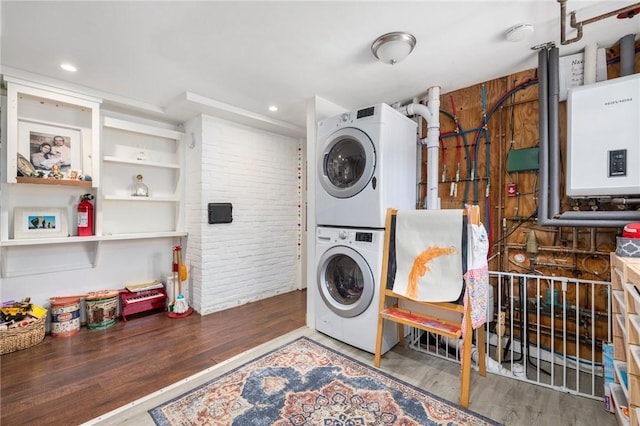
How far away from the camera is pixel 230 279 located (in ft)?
10.9

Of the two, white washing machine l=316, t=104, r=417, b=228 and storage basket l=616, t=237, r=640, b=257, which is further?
white washing machine l=316, t=104, r=417, b=228

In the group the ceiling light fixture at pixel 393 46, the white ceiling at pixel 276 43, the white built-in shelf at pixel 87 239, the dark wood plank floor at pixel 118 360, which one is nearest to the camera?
the white ceiling at pixel 276 43

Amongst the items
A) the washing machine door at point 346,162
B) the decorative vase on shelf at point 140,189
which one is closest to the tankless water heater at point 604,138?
the washing machine door at point 346,162

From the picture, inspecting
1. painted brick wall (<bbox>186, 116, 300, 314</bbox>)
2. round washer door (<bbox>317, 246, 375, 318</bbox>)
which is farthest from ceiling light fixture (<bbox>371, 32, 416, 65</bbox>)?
painted brick wall (<bbox>186, 116, 300, 314</bbox>)

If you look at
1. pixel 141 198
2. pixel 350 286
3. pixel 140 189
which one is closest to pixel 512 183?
pixel 350 286

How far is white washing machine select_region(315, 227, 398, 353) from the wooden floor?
138mm

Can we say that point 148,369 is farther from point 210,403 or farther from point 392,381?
point 392,381

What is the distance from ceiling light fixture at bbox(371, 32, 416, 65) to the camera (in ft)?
5.81

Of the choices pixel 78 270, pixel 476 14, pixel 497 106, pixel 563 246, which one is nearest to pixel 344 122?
pixel 476 14

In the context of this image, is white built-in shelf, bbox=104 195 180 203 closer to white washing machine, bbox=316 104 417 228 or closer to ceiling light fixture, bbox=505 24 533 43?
white washing machine, bbox=316 104 417 228

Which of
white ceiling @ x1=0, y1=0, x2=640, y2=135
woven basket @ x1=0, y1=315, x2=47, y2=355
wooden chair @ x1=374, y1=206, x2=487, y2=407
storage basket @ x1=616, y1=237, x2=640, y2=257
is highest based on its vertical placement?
white ceiling @ x1=0, y1=0, x2=640, y2=135

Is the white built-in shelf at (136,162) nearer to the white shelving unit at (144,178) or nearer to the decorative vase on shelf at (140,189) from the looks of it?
the white shelving unit at (144,178)

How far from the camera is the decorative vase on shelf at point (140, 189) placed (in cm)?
309

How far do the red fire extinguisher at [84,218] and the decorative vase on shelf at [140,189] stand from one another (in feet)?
1.44
